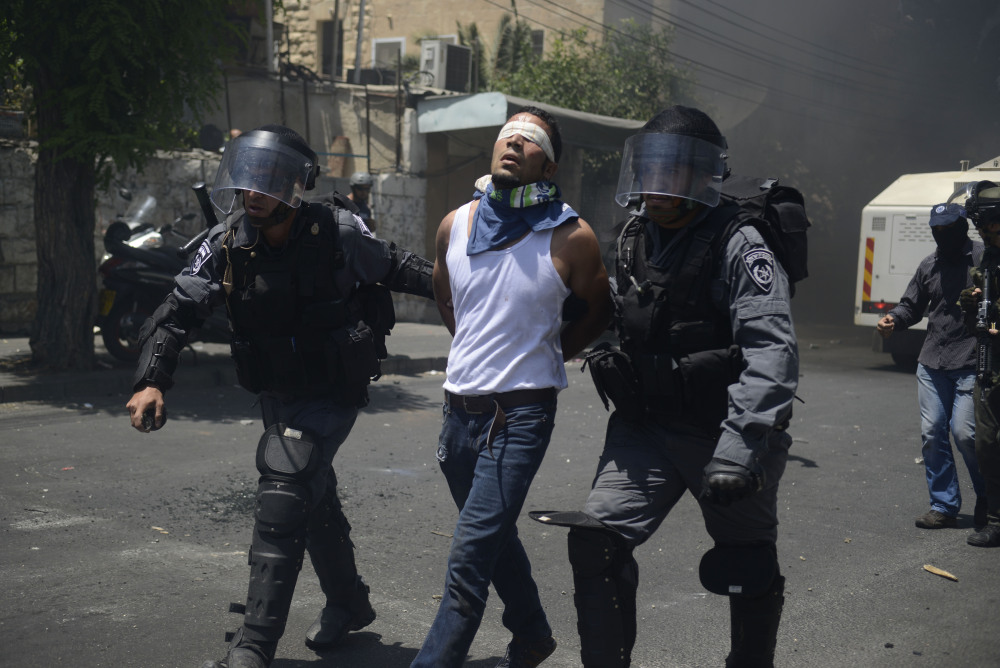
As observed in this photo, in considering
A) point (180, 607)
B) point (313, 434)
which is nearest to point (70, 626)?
point (180, 607)

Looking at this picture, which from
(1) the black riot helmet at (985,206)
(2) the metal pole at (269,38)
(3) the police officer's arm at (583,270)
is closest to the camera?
(3) the police officer's arm at (583,270)

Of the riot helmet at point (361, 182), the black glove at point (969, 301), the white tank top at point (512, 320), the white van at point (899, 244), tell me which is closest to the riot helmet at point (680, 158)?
the white tank top at point (512, 320)

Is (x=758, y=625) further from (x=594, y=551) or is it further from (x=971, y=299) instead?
(x=971, y=299)

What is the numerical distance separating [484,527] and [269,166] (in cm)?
140

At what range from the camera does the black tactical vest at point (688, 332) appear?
2.99 metres

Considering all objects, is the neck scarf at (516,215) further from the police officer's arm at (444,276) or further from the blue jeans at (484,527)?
the blue jeans at (484,527)

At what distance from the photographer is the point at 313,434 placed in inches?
134

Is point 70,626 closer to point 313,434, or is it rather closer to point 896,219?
point 313,434

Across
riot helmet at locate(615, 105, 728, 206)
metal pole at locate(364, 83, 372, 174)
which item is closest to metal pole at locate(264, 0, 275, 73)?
metal pole at locate(364, 83, 372, 174)

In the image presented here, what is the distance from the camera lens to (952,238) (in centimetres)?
586

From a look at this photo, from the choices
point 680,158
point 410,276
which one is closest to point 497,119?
point 410,276

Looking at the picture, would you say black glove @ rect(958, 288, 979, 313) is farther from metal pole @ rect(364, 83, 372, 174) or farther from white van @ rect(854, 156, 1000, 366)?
metal pole @ rect(364, 83, 372, 174)

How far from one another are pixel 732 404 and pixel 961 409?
342cm

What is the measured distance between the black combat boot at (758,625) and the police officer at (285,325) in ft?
4.55
